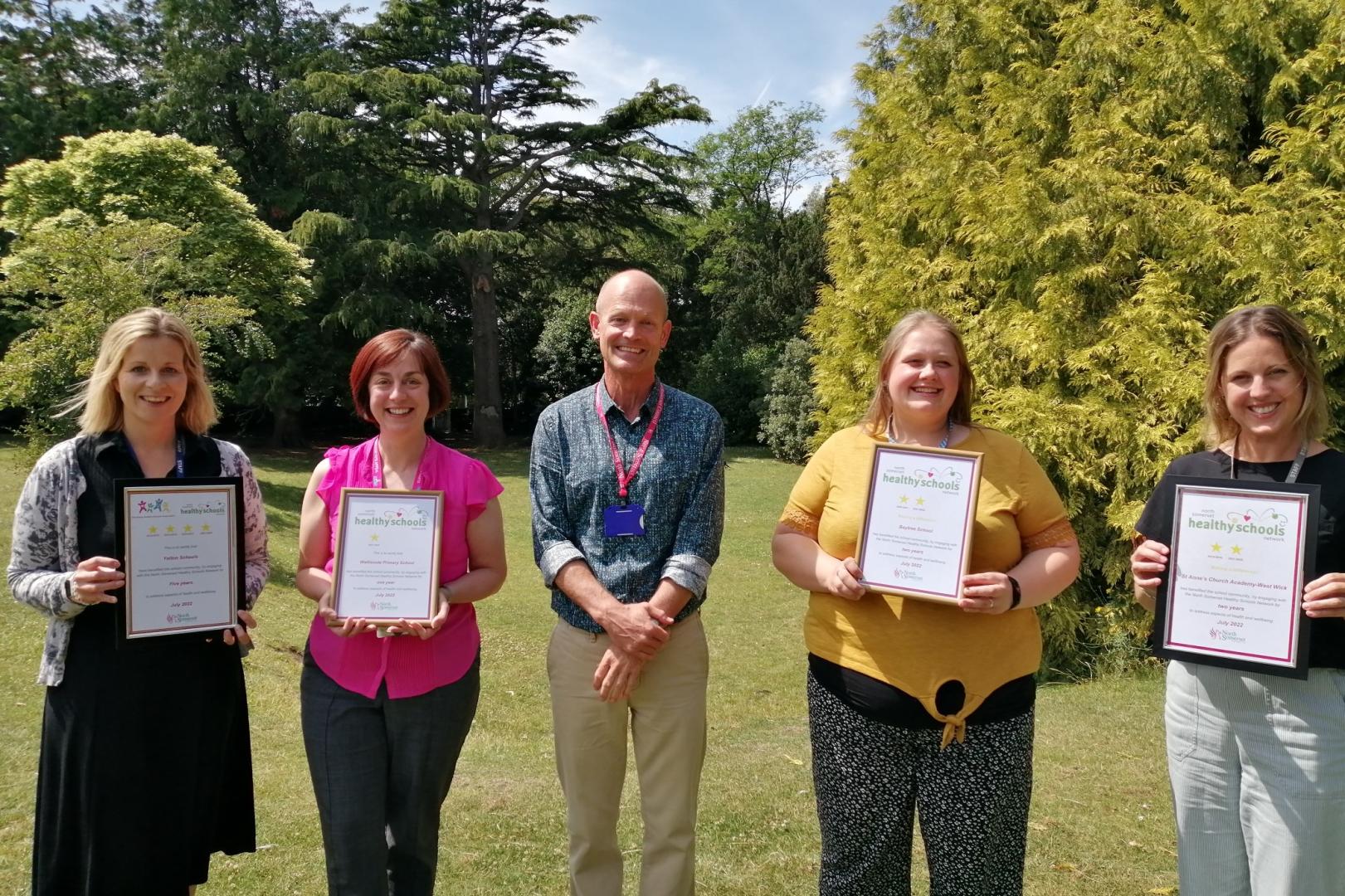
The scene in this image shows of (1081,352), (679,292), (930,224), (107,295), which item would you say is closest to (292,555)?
(107,295)

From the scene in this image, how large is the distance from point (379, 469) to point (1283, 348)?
286cm

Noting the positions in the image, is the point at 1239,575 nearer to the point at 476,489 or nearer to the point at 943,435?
the point at 943,435

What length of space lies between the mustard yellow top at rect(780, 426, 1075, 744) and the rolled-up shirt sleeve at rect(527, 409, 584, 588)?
88cm

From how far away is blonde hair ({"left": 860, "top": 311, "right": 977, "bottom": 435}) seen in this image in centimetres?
282

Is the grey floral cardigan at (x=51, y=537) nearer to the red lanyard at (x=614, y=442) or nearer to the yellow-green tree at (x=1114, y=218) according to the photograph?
the red lanyard at (x=614, y=442)

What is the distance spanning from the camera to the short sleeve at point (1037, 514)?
9.20 feet

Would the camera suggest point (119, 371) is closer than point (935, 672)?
No

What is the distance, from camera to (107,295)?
10.2m

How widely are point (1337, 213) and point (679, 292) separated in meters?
28.1

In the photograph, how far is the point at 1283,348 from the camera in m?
2.61


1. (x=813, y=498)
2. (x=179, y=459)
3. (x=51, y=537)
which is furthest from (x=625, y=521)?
(x=51, y=537)

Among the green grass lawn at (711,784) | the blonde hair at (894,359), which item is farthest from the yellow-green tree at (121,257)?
the blonde hair at (894,359)

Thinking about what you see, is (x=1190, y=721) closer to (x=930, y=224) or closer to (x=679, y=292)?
(x=930, y=224)

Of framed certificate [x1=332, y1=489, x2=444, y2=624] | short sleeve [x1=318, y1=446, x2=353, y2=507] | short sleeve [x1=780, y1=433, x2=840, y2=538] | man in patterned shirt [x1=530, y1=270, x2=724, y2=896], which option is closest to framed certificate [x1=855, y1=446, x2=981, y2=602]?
short sleeve [x1=780, y1=433, x2=840, y2=538]
